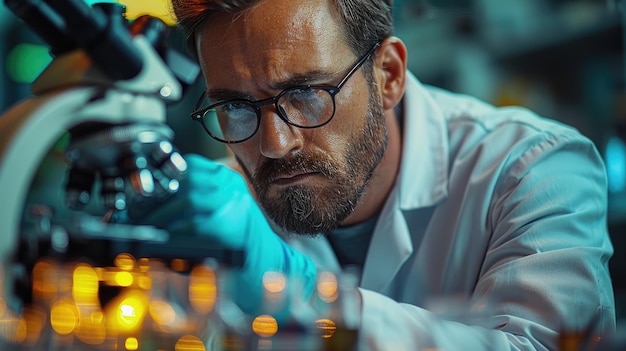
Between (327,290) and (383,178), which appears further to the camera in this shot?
(383,178)

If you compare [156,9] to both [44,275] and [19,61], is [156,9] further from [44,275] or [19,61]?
[19,61]

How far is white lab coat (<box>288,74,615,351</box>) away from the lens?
95cm

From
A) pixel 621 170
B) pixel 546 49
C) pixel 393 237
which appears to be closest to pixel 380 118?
pixel 393 237

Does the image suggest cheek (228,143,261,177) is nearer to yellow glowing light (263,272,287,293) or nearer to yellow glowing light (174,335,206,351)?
→ yellow glowing light (263,272,287,293)

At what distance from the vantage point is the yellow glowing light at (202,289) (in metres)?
0.99

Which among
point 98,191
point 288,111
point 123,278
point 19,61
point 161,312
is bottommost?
point 19,61

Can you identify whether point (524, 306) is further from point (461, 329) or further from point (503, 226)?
point (461, 329)

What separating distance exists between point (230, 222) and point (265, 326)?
0.41 metres

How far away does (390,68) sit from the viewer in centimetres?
118

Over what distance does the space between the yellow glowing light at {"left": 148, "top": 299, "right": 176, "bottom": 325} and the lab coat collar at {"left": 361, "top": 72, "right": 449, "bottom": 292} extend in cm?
30

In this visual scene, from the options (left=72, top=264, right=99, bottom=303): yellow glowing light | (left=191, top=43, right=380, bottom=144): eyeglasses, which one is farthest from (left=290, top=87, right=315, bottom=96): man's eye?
(left=72, top=264, right=99, bottom=303): yellow glowing light

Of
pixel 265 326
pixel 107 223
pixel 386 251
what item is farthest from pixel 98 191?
pixel 386 251

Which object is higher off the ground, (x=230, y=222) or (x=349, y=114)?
(x=349, y=114)

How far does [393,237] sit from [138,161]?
41 cm
